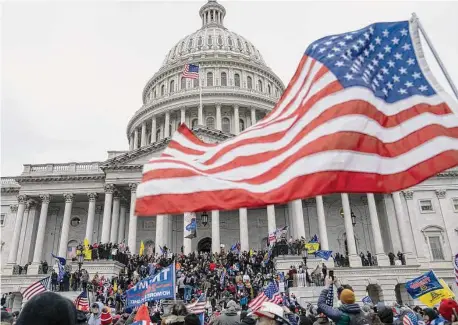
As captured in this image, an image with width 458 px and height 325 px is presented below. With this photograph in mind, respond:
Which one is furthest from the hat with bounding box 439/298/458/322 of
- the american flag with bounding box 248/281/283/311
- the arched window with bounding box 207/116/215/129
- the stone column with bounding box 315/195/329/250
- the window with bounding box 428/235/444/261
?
the arched window with bounding box 207/116/215/129

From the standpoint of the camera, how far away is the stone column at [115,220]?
45.9 m

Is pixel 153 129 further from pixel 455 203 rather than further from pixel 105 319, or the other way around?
pixel 105 319

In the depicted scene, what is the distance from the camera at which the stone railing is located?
4983 centimetres

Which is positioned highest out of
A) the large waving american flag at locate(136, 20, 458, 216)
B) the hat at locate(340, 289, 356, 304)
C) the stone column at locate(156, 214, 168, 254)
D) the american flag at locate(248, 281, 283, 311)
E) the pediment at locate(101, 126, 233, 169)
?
the pediment at locate(101, 126, 233, 169)

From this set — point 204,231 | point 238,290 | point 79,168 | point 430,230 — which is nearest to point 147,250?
point 204,231

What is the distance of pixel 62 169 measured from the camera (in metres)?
50.5

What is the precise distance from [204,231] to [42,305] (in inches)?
1929

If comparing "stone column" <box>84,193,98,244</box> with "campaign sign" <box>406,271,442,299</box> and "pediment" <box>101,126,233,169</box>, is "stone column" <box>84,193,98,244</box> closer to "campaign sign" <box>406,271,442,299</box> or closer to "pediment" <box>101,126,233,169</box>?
"pediment" <box>101,126,233,169</box>

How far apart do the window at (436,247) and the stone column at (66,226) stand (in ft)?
128

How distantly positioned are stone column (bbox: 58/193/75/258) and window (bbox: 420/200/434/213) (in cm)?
3892

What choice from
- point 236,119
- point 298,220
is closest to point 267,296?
point 298,220

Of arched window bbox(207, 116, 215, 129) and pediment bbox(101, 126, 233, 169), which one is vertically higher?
arched window bbox(207, 116, 215, 129)

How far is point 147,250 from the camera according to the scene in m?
49.5

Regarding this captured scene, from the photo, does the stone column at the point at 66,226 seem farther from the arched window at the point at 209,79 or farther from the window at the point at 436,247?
the window at the point at 436,247
